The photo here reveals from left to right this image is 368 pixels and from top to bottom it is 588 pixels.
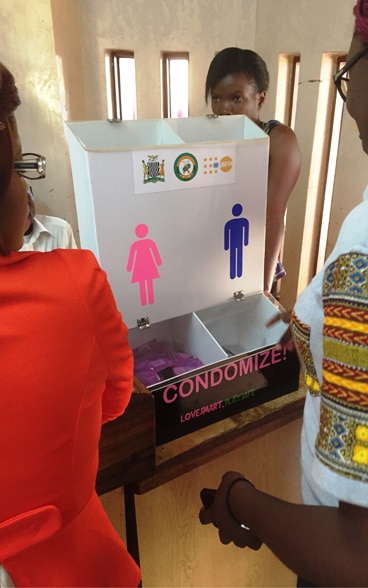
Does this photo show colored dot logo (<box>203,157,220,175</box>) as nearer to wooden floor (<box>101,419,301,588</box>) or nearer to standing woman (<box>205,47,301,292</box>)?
standing woman (<box>205,47,301,292</box>)

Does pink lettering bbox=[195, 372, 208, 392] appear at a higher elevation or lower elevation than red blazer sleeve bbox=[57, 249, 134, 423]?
lower

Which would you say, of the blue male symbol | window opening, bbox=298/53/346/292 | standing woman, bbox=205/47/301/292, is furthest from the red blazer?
window opening, bbox=298/53/346/292

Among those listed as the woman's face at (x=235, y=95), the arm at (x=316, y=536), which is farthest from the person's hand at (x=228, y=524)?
the woman's face at (x=235, y=95)

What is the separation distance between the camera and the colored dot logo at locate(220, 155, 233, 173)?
105 centimetres

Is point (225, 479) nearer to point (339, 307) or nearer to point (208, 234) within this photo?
point (339, 307)

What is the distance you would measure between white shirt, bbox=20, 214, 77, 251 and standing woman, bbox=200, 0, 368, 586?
1268mm

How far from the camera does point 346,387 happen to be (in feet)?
1.55

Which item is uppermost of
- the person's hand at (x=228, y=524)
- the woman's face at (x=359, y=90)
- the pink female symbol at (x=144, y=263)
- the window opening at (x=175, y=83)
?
the window opening at (x=175, y=83)

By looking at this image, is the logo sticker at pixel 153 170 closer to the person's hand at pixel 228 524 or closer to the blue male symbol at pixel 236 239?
the blue male symbol at pixel 236 239

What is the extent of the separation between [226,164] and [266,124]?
2.05 feet

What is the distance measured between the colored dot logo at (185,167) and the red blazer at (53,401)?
0.45m

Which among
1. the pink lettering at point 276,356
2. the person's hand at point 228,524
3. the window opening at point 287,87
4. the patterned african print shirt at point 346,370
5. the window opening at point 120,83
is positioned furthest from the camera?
the window opening at point 287,87

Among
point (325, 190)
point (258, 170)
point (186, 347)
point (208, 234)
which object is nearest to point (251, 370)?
point (186, 347)

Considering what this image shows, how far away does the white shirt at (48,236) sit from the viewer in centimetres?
165
